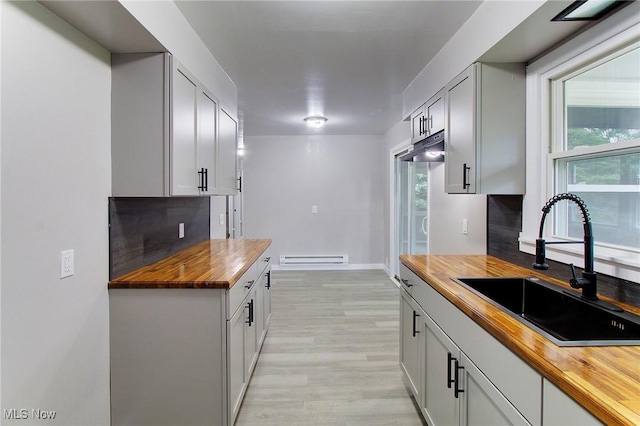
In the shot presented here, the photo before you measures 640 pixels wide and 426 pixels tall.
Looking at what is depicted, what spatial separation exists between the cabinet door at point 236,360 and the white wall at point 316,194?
3791 mm

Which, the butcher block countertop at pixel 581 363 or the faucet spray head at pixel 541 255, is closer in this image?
the butcher block countertop at pixel 581 363

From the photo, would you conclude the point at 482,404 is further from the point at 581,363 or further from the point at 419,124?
the point at 419,124

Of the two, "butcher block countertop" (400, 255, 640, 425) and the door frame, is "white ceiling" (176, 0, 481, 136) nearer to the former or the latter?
the door frame

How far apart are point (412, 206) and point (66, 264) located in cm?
397

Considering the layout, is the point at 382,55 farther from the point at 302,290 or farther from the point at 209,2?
the point at 302,290

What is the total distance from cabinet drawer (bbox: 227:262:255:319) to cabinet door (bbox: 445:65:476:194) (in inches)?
58.9

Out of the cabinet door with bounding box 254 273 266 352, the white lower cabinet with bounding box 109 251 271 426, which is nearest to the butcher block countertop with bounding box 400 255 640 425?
the white lower cabinet with bounding box 109 251 271 426

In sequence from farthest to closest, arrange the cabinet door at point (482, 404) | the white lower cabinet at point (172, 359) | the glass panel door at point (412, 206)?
1. the glass panel door at point (412, 206)
2. the white lower cabinet at point (172, 359)
3. the cabinet door at point (482, 404)

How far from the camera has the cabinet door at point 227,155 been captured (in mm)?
2600

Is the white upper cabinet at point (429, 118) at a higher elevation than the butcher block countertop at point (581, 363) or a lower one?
higher

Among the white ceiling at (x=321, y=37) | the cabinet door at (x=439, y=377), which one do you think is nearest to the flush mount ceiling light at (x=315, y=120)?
the white ceiling at (x=321, y=37)

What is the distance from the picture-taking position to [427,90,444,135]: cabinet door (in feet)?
7.59

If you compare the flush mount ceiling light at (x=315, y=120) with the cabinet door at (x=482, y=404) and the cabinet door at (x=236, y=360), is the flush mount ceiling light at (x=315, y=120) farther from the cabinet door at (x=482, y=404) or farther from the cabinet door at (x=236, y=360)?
the cabinet door at (x=482, y=404)

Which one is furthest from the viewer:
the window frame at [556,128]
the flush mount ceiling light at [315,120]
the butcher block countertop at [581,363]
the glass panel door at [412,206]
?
the flush mount ceiling light at [315,120]
